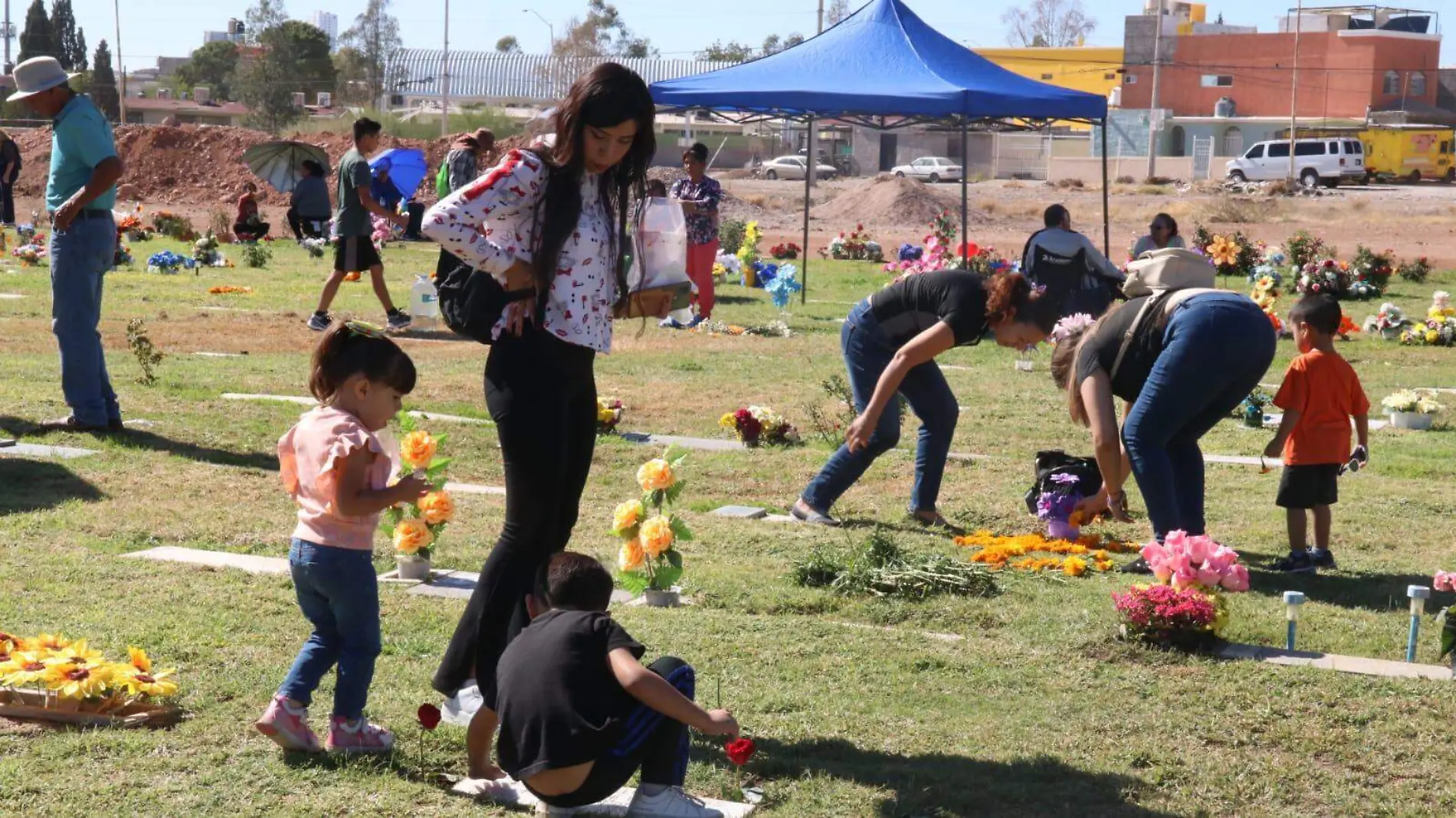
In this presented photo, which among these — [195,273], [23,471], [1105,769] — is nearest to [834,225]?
[195,273]

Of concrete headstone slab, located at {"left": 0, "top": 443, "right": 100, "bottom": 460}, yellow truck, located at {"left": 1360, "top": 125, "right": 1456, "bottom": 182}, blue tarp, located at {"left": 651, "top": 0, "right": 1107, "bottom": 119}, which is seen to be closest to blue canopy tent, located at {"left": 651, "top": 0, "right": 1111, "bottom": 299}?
blue tarp, located at {"left": 651, "top": 0, "right": 1107, "bottom": 119}

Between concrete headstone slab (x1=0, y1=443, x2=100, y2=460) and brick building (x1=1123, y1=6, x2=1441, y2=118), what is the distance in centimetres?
7572

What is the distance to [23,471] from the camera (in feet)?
26.3

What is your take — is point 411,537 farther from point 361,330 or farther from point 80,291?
point 80,291

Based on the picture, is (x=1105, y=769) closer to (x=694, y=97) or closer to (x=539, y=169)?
(x=539, y=169)

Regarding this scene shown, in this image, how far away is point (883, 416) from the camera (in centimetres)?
770

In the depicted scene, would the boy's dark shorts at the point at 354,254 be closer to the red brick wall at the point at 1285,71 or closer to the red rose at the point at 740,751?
the red rose at the point at 740,751

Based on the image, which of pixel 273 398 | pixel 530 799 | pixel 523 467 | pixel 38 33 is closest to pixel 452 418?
pixel 273 398

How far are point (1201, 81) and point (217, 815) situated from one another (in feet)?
272

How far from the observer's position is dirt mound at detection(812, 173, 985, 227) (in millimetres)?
43381

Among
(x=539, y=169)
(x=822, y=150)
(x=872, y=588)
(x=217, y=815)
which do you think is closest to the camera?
(x=217, y=815)

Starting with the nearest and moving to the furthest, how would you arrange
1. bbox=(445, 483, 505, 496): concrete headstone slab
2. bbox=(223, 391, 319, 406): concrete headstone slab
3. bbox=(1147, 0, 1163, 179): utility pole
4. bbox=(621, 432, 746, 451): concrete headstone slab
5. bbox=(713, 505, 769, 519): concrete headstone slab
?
bbox=(713, 505, 769, 519): concrete headstone slab
bbox=(445, 483, 505, 496): concrete headstone slab
bbox=(621, 432, 746, 451): concrete headstone slab
bbox=(223, 391, 319, 406): concrete headstone slab
bbox=(1147, 0, 1163, 179): utility pole

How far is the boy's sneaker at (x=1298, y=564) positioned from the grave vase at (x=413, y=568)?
146 inches

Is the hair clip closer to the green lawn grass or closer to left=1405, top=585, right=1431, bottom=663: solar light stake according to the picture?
the green lawn grass
